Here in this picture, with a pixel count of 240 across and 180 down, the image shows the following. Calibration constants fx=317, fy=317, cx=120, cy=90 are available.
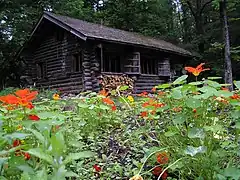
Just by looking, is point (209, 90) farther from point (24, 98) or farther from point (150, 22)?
point (150, 22)

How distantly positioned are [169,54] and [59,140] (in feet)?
53.8

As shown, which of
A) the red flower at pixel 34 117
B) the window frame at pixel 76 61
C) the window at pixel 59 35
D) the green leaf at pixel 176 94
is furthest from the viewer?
the window at pixel 59 35

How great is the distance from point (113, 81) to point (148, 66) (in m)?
3.64

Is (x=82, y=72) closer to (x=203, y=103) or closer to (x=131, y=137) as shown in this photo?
(x=131, y=137)

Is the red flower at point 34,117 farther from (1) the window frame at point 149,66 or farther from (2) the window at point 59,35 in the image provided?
(1) the window frame at point 149,66

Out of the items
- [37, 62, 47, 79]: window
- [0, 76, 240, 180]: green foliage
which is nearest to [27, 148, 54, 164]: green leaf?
[0, 76, 240, 180]: green foliage

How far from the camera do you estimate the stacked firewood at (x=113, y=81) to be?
1296 centimetres

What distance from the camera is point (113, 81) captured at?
13352 mm

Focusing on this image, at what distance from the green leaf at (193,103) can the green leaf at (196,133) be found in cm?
15

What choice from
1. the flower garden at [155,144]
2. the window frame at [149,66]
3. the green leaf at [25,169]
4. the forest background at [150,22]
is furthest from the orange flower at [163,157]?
the forest background at [150,22]

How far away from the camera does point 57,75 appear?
14695 millimetres

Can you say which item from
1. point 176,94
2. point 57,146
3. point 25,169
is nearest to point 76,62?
point 176,94

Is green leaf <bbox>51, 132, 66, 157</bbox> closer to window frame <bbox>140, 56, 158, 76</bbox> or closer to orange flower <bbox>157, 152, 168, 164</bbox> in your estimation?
orange flower <bbox>157, 152, 168, 164</bbox>

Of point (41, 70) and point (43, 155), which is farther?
point (41, 70)
